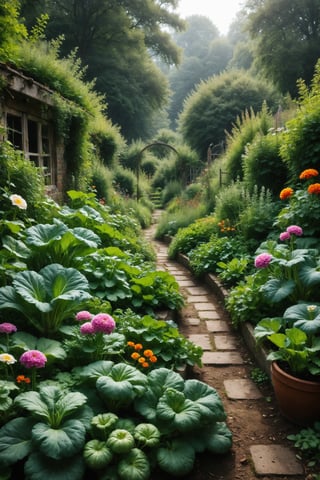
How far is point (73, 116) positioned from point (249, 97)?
47.3ft

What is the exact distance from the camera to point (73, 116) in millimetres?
6363

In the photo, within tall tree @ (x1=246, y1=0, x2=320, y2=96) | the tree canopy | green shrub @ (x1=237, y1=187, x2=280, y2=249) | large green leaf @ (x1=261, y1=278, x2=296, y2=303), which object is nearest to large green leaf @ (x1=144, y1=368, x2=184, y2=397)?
large green leaf @ (x1=261, y1=278, x2=296, y2=303)

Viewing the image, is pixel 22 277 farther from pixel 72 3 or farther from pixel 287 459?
pixel 72 3

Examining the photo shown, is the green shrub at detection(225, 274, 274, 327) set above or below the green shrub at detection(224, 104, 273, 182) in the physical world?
below

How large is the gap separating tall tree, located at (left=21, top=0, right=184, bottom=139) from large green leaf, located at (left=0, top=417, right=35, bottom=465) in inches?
854

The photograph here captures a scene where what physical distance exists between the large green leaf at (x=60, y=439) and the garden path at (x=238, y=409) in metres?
0.62

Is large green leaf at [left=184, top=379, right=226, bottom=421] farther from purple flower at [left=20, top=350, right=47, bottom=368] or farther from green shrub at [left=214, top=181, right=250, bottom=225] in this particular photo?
green shrub at [left=214, top=181, right=250, bottom=225]

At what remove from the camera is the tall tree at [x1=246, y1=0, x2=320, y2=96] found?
19.0 m

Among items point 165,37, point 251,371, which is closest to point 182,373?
point 251,371

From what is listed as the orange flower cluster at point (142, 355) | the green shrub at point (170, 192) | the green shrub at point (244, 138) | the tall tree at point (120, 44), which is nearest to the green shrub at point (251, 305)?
the orange flower cluster at point (142, 355)

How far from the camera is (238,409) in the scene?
249 cm

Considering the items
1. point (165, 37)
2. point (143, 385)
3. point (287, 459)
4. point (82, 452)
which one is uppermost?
point (165, 37)

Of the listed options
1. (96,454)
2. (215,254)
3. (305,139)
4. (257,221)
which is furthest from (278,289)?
(305,139)

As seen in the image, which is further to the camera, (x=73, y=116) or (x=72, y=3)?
(x=72, y=3)
